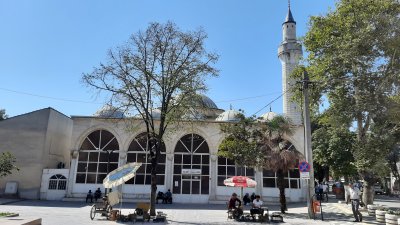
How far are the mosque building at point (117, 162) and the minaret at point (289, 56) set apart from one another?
11462 millimetres

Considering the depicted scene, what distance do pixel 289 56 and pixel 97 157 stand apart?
26806 mm

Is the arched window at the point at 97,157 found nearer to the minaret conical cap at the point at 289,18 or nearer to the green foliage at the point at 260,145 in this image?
the green foliage at the point at 260,145

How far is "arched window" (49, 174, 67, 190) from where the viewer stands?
97.9 ft

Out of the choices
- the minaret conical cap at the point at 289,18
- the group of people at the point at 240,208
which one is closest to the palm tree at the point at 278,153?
the group of people at the point at 240,208

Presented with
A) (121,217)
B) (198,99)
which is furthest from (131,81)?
(121,217)

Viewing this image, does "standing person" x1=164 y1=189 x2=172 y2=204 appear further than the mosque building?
No

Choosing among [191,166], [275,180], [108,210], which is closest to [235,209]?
[108,210]

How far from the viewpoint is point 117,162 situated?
101 feet

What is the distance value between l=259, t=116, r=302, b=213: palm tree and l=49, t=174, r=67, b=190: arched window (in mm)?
17934

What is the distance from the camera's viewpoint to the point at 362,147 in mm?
20250

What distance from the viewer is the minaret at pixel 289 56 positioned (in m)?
42.8

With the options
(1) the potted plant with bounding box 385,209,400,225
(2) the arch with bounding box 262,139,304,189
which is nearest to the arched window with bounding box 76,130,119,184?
(2) the arch with bounding box 262,139,304,189

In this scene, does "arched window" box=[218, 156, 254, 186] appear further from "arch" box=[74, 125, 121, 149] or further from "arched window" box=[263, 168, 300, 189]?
"arch" box=[74, 125, 121, 149]

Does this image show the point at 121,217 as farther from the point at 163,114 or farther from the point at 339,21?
the point at 339,21
